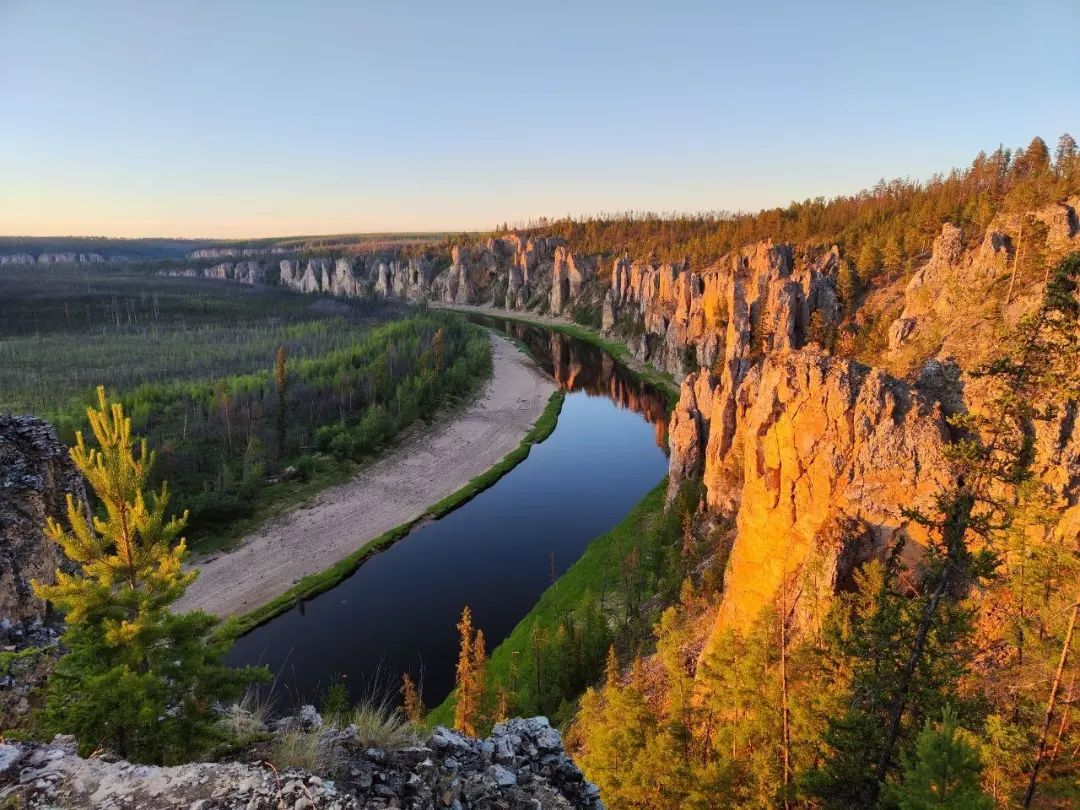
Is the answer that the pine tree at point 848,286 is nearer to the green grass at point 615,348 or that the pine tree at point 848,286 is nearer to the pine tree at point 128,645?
the green grass at point 615,348

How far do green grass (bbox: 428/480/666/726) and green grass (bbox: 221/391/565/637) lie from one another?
45.2ft

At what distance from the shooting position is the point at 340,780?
28.5ft

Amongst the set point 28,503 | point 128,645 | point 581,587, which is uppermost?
point 28,503

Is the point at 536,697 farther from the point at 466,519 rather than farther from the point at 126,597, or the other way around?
the point at 466,519

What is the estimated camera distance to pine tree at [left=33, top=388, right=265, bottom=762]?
9.55 m

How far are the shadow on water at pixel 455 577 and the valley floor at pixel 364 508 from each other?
124 inches

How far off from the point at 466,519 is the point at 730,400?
2708cm

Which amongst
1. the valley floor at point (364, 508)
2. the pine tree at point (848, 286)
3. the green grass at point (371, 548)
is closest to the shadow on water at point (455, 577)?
the green grass at point (371, 548)

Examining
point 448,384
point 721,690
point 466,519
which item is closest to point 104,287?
point 448,384

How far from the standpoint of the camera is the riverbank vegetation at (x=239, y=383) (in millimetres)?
57375

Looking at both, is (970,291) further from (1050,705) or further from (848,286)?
(1050,705)

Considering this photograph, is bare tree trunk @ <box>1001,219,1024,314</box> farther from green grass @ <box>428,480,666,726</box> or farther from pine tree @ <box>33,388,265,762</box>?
pine tree @ <box>33,388,265,762</box>

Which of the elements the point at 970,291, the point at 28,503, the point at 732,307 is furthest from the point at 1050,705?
the point at 732,307

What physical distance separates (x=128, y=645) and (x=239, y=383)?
76.3 m
